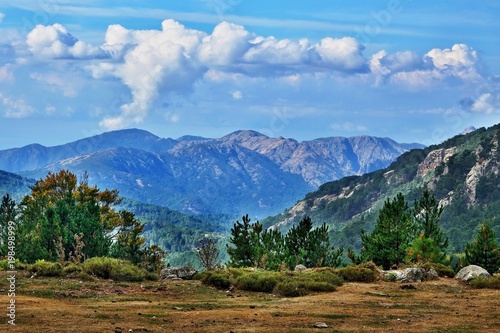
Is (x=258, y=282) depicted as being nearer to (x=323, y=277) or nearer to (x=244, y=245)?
(x=323, y=277)

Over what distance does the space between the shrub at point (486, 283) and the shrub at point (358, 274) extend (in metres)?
7.41

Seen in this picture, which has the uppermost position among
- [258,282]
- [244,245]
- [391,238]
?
[391,238]

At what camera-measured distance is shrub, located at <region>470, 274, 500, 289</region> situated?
4175 cm

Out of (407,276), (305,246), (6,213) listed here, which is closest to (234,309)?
(407,276)

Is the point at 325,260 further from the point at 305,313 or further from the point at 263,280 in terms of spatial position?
the point at 305,313

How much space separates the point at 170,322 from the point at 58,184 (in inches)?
3213

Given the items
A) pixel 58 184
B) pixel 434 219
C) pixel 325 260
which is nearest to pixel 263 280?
pixel 325 260

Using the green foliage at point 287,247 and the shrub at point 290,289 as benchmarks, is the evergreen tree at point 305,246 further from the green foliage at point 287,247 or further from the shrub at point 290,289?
the shrub at point 290,289

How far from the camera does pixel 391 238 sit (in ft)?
211

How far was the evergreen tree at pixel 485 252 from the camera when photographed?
60438 mm

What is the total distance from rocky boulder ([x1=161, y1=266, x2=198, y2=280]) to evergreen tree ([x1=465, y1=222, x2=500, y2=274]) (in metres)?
30.1

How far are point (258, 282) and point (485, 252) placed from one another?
102ft

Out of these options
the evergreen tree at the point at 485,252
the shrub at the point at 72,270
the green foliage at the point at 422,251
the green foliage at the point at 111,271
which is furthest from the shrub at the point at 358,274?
the shrub at the point at 72,270

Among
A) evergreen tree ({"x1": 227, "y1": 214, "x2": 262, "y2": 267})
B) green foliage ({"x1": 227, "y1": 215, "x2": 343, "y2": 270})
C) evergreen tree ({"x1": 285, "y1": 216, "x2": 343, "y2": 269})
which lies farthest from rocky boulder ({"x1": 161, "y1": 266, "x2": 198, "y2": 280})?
evergreen tree ({"x1": 285, "y1": 216, "x2": 343, "y2": 269})
